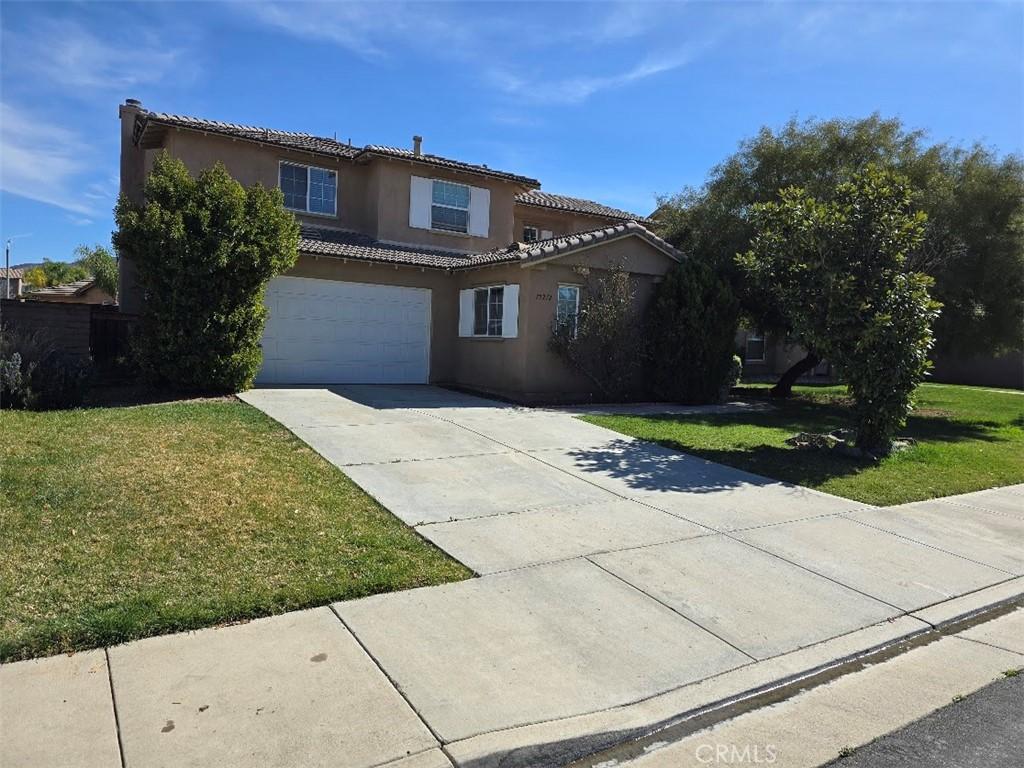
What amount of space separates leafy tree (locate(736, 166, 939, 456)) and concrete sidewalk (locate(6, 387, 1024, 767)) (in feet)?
7.24

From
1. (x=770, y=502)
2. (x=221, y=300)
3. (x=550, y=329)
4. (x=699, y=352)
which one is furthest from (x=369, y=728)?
(x=699, y=352)

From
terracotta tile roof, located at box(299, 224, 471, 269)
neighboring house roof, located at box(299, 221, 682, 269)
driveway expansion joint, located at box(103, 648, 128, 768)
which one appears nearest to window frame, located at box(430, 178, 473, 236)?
terracotta tile roof, located at box(299, 224, 471, 269)

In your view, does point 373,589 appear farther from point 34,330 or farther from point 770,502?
point 34,330

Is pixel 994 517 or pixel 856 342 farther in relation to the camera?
pixel 856 342

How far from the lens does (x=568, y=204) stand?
78.5 feet

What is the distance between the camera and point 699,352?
15297mm

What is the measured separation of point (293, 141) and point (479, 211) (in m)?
5.07

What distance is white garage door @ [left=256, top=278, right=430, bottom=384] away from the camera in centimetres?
1491

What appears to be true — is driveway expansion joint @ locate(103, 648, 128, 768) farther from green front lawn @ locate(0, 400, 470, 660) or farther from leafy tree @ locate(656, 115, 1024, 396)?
leafy tree @ locate(656, 115, 1024, 396)

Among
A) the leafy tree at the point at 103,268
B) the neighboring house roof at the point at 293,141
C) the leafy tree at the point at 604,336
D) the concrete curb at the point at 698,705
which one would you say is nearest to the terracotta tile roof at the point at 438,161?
the neighboring house roof at the point at 293,141

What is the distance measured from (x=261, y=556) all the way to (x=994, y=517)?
306 inches

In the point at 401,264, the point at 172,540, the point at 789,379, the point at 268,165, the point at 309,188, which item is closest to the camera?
the point at 172,540

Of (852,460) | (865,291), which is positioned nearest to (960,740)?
(852,460)

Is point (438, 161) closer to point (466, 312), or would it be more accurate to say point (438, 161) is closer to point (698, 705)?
point (466, 312)
